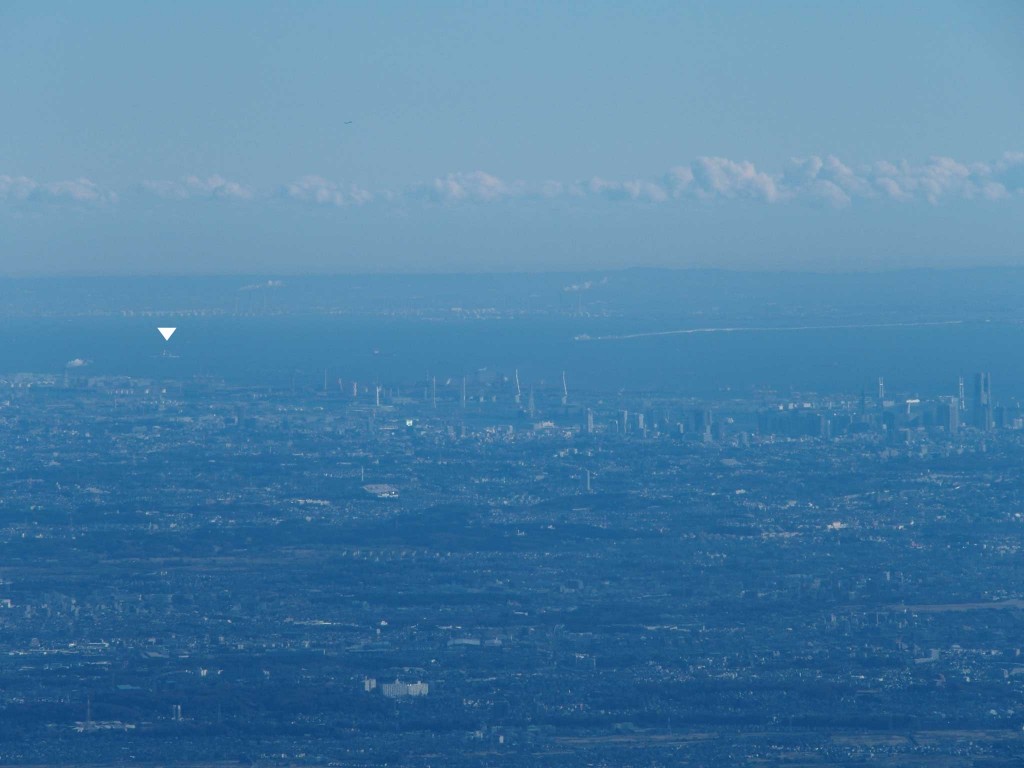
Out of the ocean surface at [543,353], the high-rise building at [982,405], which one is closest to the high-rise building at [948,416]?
the high-rise building at [982,405]

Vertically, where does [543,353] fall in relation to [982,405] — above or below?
above

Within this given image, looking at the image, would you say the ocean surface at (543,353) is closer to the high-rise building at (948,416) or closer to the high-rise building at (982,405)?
the high-rise building at (982,405)

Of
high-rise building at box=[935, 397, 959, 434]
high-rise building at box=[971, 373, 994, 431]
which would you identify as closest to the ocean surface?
high-rise building at box=[971, 373, 994, 431]

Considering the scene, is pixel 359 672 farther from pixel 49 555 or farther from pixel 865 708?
pixel 49 555

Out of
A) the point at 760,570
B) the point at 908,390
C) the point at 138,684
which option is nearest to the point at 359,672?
the point at 138,684

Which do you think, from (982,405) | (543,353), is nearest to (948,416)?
(982,405)

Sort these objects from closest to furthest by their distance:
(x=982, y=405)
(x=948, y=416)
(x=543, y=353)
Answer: (x=948, y=416) → (x=982, y=405) → (x=543, y=353)

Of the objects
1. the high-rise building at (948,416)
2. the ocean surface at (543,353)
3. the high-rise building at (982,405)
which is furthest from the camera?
the ocean surface at (543,353)

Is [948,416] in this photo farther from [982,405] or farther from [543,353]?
Result: [543,353]
